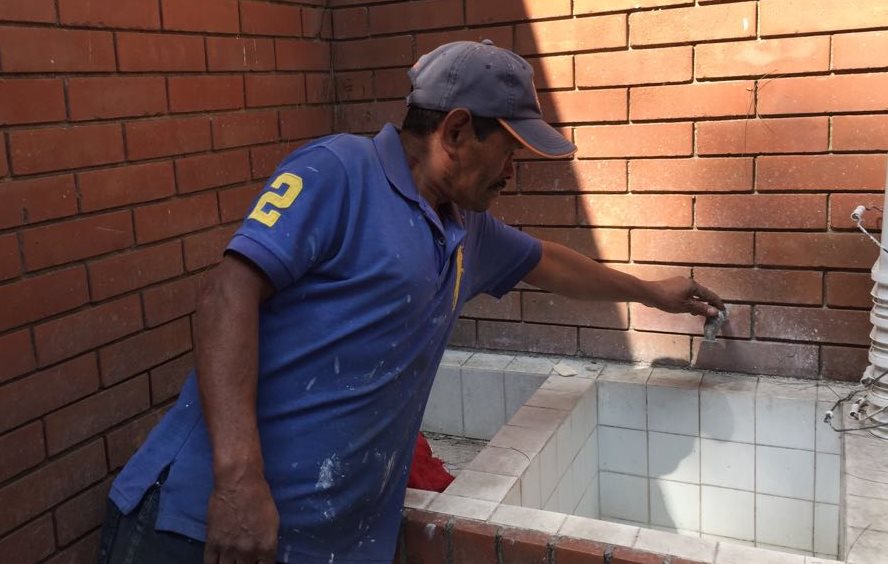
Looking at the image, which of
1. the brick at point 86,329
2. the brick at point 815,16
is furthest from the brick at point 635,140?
the brick at point 86,329

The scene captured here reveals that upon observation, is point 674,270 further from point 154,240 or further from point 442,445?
point 154,240

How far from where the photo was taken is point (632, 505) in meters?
3.26

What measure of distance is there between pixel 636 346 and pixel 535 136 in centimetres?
169

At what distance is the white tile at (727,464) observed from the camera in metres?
3.04

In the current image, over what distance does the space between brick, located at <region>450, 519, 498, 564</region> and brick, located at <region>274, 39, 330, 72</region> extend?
192cm

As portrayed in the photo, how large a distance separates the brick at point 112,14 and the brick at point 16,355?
33.8 inches

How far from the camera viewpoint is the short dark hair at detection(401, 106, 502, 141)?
1808 mm

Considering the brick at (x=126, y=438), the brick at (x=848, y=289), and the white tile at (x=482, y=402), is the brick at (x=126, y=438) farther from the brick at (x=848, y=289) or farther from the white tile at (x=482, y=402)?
the brick at (x=848, y=289)

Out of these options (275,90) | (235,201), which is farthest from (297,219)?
(275,90)

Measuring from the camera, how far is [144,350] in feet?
8.77

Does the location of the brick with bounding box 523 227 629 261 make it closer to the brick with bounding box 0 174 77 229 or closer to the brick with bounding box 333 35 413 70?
the brick with bounding box 333 35 413 70

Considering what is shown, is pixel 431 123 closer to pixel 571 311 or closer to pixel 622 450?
pixel 571 311

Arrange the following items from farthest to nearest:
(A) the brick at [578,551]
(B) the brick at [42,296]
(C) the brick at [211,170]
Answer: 1. (C) the brick at [211,170]
2. (B) the brick at [42,296]
3. (A) the brick at [578,551]

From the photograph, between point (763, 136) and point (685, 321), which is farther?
point (685, 321)
